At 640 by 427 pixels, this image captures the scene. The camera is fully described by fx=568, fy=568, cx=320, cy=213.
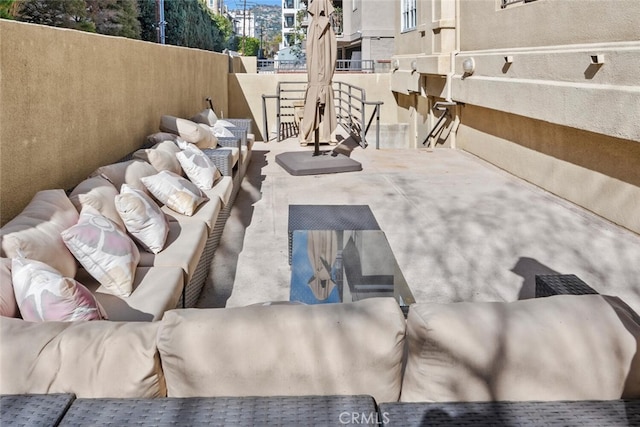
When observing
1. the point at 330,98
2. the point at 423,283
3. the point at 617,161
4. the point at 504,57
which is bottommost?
the point at 423,283

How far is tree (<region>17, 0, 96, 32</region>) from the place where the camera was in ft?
44.1

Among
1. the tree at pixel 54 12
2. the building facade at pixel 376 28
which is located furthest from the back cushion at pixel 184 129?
the building facade at pixel 376 28

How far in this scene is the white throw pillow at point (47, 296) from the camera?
196 cm

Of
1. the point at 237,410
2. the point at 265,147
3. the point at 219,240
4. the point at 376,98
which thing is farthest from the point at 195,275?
the point at 376,98

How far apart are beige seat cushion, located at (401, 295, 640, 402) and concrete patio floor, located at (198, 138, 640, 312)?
6.67 feet

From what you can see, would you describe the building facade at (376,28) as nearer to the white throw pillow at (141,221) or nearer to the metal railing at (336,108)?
the metal railing at (336,108)

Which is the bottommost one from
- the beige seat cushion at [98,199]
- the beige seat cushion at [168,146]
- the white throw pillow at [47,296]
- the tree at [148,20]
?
the white throw pillow at [47,296]

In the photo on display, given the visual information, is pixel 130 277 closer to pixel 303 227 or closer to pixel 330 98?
pixel 303 227

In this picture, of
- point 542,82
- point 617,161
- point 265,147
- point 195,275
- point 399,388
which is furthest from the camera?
point 265,147

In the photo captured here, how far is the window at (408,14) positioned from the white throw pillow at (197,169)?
8373 mm

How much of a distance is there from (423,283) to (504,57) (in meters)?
4.45

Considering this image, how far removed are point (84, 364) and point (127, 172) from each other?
2.51 metres

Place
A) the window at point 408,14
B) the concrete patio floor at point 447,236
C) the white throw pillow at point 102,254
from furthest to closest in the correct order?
the window at point 408,14 < the concrete patio floor at point 447,236 < the white throw pillow at point 102,254

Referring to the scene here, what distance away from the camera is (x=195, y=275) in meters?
3.36
